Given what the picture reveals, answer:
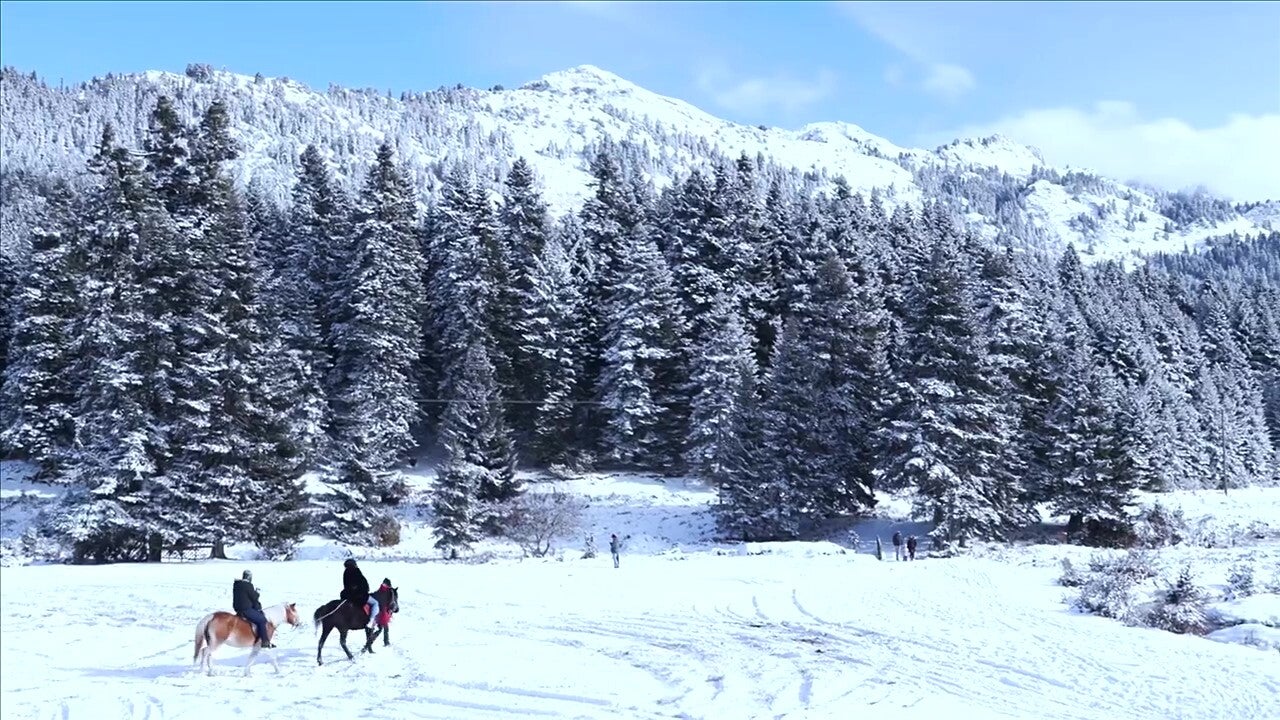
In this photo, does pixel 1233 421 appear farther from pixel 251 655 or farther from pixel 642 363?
pixel 251 655

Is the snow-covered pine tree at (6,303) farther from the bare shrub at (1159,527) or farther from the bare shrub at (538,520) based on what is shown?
the bare shrub at (1159,527)

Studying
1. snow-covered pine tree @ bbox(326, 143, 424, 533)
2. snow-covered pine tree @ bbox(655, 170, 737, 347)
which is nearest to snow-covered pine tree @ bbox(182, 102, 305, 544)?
snow-covered pine tree @ bbox(326, 143, 424, 533)

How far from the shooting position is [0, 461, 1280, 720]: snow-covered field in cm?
1228

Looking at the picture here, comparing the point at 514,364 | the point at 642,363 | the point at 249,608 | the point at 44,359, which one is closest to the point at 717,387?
the point at 642,363

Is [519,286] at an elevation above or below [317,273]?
below

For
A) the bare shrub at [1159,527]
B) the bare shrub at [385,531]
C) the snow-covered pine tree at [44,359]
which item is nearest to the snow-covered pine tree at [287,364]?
the bare shrub at [385,531]

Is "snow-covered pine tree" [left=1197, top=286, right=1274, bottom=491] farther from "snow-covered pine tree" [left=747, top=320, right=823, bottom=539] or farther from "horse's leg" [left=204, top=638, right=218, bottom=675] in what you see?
"horse's leg" [left=204, top=638, right=218, bottom=675]

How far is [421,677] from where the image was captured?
13867 mm

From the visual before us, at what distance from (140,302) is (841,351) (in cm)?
3175

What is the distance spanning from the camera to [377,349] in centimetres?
4728

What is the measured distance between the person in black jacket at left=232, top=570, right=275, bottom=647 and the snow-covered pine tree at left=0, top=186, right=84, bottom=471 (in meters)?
34.7

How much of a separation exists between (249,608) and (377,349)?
33.8 m

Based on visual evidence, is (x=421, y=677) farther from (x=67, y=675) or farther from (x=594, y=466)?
(x=594, y=466)

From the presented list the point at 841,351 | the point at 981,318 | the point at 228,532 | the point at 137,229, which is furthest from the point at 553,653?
the point at 981,318
